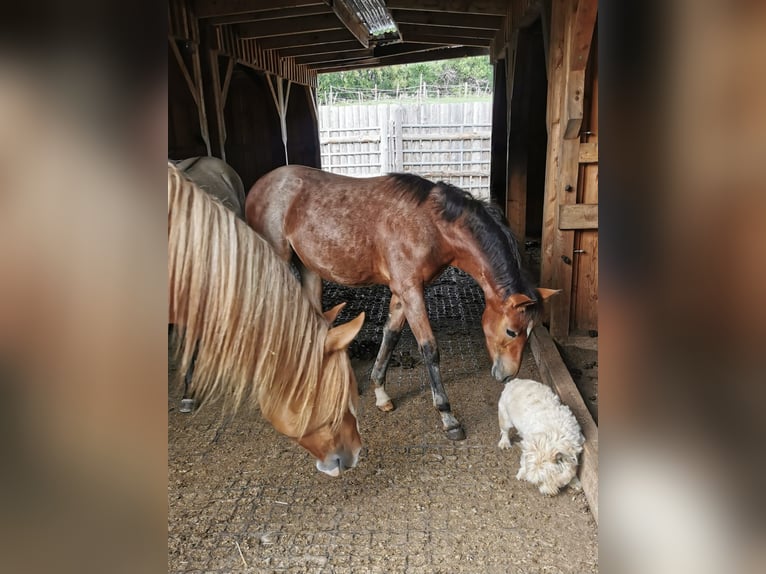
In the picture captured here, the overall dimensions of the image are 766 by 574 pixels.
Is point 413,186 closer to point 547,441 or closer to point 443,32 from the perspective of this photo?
point 547,441

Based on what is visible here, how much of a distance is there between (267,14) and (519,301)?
4578 millimetres

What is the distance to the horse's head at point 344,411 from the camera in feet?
5.38

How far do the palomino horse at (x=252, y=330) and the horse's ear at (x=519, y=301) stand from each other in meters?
1.10

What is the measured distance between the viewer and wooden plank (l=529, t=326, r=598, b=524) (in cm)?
213

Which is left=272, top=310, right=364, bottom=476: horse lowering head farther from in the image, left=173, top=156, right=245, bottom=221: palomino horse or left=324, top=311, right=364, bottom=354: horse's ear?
left=173, top=156, right=245, bottom=221: palomino horse

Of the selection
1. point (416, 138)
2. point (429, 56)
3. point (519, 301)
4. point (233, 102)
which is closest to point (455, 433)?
point (519, 301)

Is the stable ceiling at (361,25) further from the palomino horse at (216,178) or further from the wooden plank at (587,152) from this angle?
the wooden plank at (587,152)

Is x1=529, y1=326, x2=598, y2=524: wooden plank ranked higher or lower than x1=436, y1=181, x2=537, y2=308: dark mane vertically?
lower

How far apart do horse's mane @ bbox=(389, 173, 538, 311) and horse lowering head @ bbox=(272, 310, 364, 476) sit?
1.23 m

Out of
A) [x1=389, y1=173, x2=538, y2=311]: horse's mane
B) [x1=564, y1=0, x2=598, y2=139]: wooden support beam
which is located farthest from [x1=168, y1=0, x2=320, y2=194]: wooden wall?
[x1=564, y1=0, x2=598, y2=139]: wooden support beam

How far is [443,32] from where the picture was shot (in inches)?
271
